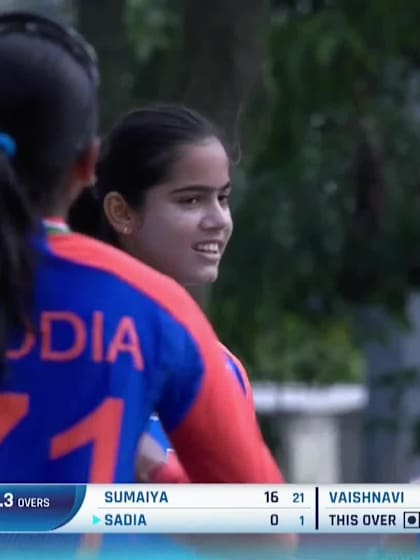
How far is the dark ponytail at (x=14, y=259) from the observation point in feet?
6.07

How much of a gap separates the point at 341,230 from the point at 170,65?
5.52ft

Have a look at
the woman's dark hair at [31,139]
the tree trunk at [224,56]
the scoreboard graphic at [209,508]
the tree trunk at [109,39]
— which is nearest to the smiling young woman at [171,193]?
the scoreboard graphic at [209,508]

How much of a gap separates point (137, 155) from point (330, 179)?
534 cm

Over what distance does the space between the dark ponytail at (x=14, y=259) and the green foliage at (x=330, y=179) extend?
15.8 feet

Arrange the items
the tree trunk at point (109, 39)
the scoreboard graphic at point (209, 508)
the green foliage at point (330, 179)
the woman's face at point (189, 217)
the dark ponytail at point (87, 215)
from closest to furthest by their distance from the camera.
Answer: the scoreboard graphic at point (209, 508) → the woman's face at point (189, 217) → the dark ponytail at point (87, 215) → the tree trunk at point (109, 39) → the green foliage at point (330, 179)

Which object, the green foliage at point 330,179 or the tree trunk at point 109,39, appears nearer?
the tree trunk at point 109,39

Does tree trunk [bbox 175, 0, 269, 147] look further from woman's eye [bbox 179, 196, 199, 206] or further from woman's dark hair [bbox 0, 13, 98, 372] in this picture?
woman's dark hair [bbox 0, 13, 98, 372]

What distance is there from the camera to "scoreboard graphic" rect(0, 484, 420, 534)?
200 cm

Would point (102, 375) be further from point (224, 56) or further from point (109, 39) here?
point (109, 39)

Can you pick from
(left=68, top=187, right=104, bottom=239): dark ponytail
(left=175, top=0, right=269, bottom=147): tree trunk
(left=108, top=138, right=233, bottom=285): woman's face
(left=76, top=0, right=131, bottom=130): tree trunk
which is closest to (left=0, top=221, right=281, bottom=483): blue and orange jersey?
(left=108, top=138, right=233, bottom=285): woman's face

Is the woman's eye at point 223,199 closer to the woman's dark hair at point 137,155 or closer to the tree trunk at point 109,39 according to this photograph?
the woman's dark hair at point 137,155

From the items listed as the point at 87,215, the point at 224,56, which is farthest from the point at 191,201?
the point at 224,56

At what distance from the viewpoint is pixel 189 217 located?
8.28 ft

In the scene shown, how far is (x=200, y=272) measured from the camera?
8.32 feet
